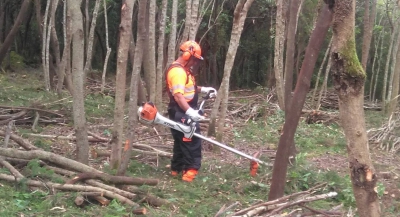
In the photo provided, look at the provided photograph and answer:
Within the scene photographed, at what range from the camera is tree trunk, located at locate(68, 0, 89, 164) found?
18.6 feet

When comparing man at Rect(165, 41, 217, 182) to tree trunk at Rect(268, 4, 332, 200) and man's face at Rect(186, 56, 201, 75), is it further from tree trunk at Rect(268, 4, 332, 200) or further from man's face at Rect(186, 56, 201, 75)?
tree trunk at Rect(268, 4, 332, 200)

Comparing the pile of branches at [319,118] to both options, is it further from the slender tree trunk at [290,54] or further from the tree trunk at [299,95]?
the tree trunk at [299,95]

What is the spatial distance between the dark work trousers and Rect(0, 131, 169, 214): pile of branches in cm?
116

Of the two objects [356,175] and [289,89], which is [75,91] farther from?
[356,175]

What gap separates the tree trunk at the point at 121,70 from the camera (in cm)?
557

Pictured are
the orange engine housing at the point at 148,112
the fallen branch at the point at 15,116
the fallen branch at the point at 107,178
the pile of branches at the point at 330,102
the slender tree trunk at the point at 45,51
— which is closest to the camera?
the fallen branch at the point at 107,178

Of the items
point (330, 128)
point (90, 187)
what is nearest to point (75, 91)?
point (90, 187)

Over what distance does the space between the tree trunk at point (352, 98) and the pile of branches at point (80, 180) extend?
2292 millimetres

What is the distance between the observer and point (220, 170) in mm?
7168

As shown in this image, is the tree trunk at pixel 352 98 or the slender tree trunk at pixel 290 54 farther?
the slender tree trunk at pixel 290 54

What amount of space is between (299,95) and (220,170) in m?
2.55

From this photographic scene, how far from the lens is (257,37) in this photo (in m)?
23.0

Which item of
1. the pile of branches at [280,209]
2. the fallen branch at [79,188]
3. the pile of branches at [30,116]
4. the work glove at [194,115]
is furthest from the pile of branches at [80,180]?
the pile of branches at [30,116]

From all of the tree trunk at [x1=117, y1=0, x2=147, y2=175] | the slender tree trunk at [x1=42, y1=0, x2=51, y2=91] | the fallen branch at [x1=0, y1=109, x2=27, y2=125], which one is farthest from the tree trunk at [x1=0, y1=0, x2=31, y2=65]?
the tree trunk at [x1=117, y1=0, x2=147, y2=175]
